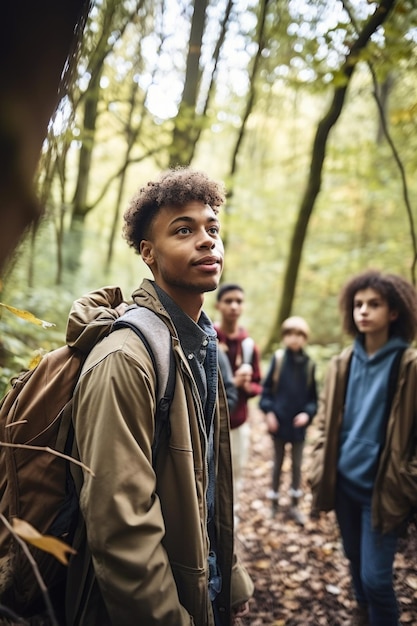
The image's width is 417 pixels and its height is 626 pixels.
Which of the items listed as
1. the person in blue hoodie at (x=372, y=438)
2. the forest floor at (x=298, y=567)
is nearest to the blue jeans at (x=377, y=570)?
the person in blue hoodie at (x=372, y=438)

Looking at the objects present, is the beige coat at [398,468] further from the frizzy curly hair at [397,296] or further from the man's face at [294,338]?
the man's face at [294,338]

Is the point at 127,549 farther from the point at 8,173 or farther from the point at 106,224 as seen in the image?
the point at 106,224

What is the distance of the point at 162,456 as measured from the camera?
1557 millimetres

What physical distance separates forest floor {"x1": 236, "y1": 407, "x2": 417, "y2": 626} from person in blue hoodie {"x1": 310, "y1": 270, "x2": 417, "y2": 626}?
1.22ft

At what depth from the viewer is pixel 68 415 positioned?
154 centimetres

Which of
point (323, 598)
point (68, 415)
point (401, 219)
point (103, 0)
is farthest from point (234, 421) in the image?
point (401, 219)

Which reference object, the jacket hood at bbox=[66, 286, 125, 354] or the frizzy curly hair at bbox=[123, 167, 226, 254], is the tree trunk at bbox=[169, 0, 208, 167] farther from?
the jacket hood at bbox=[66, 286, 125, 354]

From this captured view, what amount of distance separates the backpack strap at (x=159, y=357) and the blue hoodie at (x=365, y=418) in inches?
73.6

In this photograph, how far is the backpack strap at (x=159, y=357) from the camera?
154 cm

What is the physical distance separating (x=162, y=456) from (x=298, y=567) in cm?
315

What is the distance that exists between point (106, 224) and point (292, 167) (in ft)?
19.7

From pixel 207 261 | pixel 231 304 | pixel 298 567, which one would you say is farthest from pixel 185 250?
pixel 298 567

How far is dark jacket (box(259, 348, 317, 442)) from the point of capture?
479 cm

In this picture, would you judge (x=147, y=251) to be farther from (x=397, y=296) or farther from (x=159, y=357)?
(x=397, y=296)
